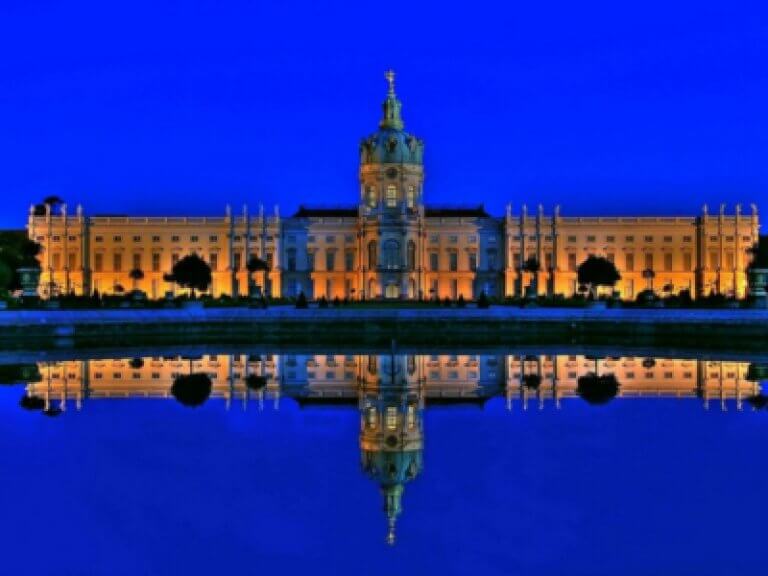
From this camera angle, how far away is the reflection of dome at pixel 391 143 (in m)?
85.7

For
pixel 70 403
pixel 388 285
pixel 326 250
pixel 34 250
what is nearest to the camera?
pixel 70 403

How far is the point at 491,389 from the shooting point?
25516mm

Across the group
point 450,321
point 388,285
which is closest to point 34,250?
point 450,321

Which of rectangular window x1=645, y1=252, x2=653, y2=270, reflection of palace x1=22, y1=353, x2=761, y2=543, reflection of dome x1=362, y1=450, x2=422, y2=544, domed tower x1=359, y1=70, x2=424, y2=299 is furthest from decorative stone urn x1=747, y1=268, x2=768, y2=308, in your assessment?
reflection of dome x1=362, y1=450, x2=422, y2=544

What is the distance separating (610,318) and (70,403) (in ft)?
89.6

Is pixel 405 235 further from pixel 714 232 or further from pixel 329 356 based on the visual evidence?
pixel 329 356

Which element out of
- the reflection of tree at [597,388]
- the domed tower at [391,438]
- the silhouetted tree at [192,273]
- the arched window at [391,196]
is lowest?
the domed tower at [391,438]

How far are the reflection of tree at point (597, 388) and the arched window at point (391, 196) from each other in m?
57.9

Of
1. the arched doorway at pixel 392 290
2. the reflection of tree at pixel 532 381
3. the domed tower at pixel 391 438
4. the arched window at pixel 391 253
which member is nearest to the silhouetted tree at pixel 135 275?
the arched window at pixel 391 253

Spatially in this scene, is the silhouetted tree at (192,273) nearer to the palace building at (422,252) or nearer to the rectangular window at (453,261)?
the palace building at (422,252)

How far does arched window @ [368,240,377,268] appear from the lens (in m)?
84.2

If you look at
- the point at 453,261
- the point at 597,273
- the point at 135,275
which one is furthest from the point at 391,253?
the point at 597,273

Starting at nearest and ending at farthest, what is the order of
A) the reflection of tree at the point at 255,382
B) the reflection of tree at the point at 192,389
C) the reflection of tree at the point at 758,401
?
the reflection of tree at the point at 758,401 → the reflection of tree at the point at 192,389 → the reflection of tree at the point at 255,382

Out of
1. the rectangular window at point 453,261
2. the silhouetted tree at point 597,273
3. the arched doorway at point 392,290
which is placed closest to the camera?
the silhouetted tree at point 597,273
